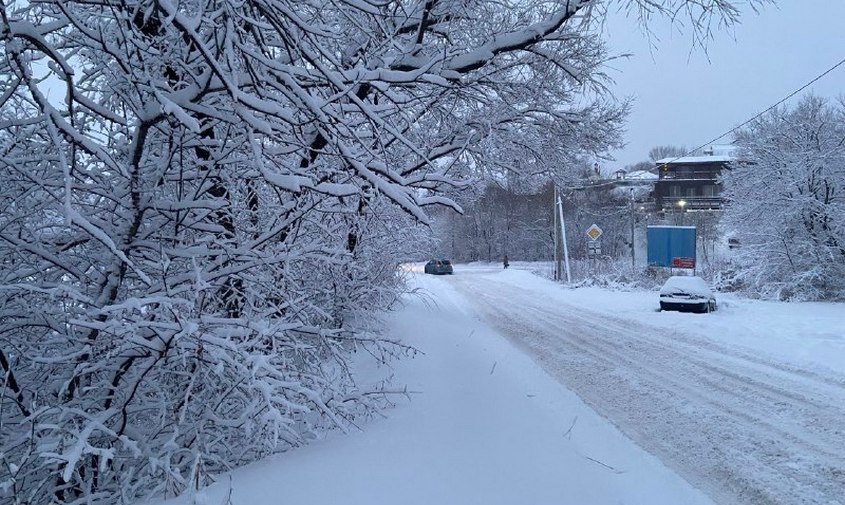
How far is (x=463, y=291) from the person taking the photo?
25.3 meters

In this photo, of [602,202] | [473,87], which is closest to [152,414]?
[473,87]

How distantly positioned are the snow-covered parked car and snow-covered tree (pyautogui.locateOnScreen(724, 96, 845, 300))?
5232mm

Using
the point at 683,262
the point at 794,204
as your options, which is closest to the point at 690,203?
the point at 683,262

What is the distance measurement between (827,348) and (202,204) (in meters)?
11.3

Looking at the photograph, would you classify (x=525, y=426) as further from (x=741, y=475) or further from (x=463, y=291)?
(x=463, y=291)

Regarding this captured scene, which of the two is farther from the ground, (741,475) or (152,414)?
(152,414)

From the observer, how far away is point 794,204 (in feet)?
64.4

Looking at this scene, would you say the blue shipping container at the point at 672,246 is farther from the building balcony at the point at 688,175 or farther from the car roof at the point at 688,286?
the building balcony at the point at 688,175

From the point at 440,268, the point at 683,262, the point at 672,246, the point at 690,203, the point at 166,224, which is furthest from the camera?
the point at 690,203

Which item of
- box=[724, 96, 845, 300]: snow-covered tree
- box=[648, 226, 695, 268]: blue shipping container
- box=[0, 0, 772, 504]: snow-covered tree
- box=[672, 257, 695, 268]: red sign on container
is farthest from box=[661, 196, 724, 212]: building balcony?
box=[0, 0, 772, 504]: snow-covered tree

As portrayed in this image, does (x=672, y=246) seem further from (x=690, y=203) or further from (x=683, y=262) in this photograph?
(x=690, y=203)

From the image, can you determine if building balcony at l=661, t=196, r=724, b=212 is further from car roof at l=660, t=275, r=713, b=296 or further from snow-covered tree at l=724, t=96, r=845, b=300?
car roof at l=660, t=275, r=713, b=296

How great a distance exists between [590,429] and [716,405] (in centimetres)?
215

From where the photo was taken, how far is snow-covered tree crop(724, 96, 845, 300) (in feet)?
62.0
